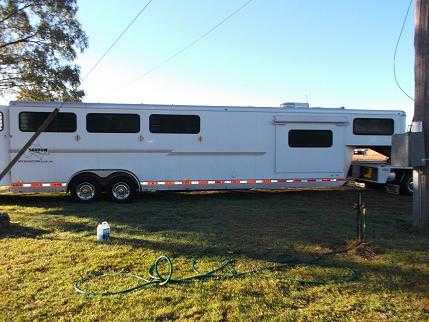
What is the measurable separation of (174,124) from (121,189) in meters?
2.29

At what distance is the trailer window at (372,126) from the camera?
48.4ft

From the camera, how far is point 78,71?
1988cm

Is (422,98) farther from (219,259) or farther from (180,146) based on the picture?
(180,146)

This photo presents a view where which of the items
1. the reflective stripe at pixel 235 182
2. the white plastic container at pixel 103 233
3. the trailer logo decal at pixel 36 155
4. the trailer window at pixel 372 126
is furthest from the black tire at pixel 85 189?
the trailer window at pixel 372 126

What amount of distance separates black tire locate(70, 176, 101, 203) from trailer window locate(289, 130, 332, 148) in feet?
18.6

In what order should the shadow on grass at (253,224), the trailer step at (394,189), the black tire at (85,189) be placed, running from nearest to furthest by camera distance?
1. the shadow on grass at (253,224)
2. the black tire at (85,189)
3. the trailer step at (394,189)

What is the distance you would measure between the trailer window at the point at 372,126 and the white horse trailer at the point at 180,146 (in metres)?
0.03

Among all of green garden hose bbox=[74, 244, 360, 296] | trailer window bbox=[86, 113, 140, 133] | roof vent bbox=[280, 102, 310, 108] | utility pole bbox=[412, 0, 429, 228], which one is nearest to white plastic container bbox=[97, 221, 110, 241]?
green garden hose bbox=[74, 244, 360, 296]

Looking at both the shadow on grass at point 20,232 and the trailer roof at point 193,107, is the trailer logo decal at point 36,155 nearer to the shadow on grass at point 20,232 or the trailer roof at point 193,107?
the trailer roof at point 193,107

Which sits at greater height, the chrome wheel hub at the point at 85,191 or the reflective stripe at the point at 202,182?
the reflective stripe at the point at 202,182

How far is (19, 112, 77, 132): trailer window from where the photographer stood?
1266cm

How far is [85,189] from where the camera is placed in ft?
42.9

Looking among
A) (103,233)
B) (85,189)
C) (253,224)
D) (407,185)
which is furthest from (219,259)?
(407,185)

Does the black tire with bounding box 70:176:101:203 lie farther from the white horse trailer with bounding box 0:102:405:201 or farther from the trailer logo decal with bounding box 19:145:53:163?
the trailer logo decal with bounding box 19:145:53:163
